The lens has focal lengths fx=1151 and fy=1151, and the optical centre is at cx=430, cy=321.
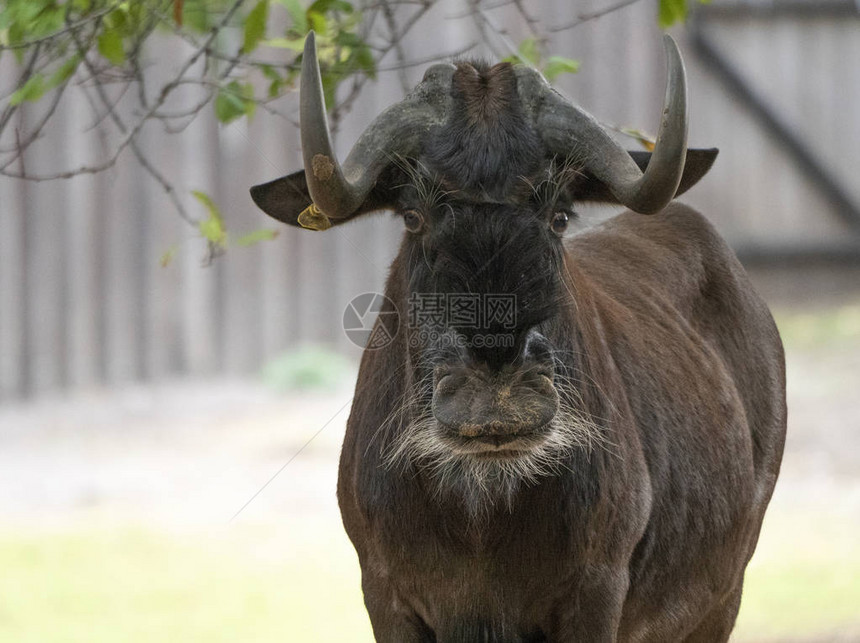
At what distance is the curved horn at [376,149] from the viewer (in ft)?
11.9

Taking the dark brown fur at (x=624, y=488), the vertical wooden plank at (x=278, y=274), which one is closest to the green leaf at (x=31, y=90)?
the dark brown fur at (x=624, y=488)

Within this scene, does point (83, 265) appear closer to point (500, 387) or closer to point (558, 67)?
point (558, 67)

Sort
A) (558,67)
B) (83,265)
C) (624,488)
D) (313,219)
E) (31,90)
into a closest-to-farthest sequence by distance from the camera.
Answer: (313,219), (624,488), (31,90), (558,67), (83,265)

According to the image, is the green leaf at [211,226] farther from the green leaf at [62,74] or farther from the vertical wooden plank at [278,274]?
the vertical wooden plank at [278,274]

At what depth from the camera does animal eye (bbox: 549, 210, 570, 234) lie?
12.9 feet

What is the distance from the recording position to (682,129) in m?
3.51

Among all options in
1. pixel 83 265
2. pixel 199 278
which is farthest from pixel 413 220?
pixel 83 265

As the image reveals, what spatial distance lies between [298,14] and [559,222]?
1.56m

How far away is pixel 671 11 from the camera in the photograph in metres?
4.75

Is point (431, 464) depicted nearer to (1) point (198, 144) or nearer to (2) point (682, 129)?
(2) point (682, 129)

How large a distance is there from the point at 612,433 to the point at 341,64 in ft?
7.53

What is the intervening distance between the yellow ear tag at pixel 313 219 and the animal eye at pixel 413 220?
28cm

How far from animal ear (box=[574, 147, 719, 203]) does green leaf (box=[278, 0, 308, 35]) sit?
144 cm

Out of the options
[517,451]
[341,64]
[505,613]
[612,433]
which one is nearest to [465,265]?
[517,451]
